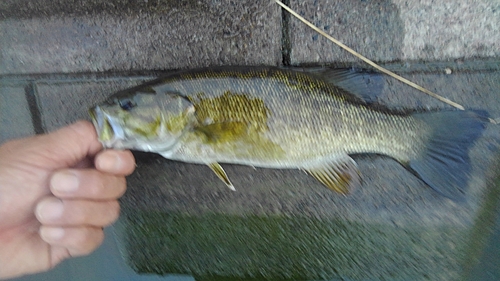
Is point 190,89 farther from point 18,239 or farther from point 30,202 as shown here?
point 18,239

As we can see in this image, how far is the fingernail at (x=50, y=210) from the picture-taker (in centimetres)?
167

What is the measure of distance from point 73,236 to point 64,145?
47cm

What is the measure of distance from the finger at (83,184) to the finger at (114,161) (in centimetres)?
4

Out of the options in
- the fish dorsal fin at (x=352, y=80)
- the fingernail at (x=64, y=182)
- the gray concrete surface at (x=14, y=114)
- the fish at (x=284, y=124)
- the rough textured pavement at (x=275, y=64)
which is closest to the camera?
the fingernail at (x=64, y=182)

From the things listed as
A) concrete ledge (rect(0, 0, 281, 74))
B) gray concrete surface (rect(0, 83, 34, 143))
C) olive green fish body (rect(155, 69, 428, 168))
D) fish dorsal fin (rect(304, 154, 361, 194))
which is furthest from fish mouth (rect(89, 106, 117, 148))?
fish dorsal fin (rect(304, 154, 361, 194))

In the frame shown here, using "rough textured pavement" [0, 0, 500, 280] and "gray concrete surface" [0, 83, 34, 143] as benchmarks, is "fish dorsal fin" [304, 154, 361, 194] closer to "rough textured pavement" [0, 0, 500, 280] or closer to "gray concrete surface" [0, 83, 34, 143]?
"rough textured pavement" [0, 0, 500, 280]

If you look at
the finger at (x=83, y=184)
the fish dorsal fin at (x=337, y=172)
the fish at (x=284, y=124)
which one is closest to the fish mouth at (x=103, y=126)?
the fish at (x=284, y=124)

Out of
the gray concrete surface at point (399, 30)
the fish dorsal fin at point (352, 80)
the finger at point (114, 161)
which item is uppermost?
the gray concrete surface at point (399, 30)

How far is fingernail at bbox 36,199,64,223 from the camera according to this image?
1670 mm

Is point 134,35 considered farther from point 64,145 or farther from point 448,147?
point 448,147

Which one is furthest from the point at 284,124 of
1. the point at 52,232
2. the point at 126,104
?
the point at 52,232

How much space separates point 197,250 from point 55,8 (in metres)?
1.83

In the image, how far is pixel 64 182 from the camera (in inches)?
65.3

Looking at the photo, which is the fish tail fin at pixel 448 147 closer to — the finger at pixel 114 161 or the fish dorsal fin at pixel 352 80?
the fish dorsal fin at pixel 352 80
